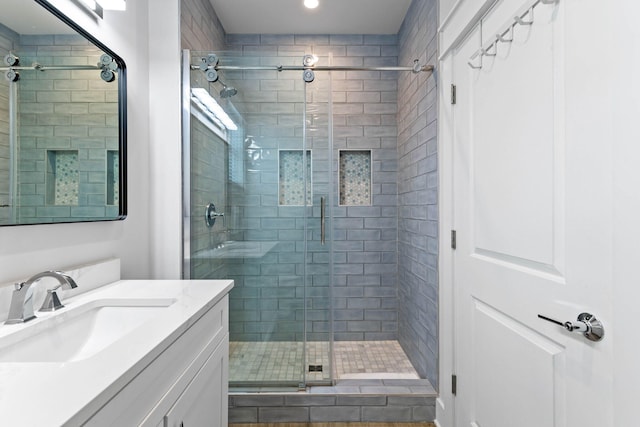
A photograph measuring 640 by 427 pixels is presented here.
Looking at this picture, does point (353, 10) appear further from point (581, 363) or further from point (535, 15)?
point (581, 363)

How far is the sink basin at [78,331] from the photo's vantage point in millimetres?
883

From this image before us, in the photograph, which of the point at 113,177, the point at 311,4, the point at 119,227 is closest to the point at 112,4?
the point at 113,177

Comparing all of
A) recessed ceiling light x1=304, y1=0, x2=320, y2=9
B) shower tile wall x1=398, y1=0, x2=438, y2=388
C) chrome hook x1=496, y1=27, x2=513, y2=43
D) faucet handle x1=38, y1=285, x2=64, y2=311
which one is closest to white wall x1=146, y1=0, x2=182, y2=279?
faucet handle x1=38, y1=285, x2=64, y2=311

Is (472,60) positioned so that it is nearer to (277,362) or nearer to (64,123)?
(64,123)

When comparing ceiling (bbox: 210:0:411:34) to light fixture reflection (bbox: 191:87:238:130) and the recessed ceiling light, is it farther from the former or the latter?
light fixture reflection (bbox: 191:87:238:130)

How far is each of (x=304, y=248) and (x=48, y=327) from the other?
130cm

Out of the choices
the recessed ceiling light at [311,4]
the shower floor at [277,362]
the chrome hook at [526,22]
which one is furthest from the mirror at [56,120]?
the chrome hook at [526,22]

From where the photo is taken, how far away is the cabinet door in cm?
96

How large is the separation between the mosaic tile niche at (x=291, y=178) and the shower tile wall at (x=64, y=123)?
0.87 meters

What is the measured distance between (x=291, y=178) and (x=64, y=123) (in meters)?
1.11

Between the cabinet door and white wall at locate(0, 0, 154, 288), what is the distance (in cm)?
68

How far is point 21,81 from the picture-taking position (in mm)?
1062

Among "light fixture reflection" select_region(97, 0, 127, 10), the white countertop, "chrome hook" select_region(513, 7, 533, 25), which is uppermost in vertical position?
"light fixture reflection" select_region(97, 0, 127, 10)

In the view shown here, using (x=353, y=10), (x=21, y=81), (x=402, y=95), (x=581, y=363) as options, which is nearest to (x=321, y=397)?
(x=581, y=363)
